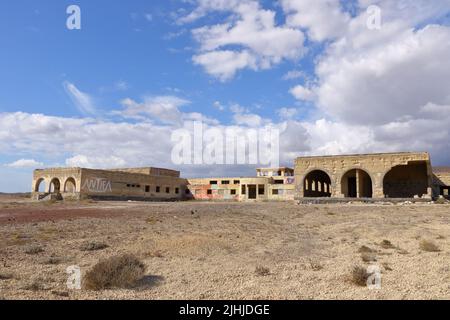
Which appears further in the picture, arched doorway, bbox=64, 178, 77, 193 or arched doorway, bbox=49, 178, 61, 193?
arched doorway, bbox=49, 178, 61, 193

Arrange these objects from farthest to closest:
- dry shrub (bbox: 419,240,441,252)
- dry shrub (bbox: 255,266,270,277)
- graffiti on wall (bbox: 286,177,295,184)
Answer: graffiti on wall (bbox: 286,177,295,184) → dry shrub (bbox: 419,240,441,252) → dry shrub (bbox: 255,266,270,277)

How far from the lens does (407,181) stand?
4369cm

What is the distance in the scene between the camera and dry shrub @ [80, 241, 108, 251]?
1181 centimetres

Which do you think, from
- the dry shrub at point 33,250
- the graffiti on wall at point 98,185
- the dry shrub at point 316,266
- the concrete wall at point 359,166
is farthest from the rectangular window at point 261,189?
the dry shrub at point 316,266

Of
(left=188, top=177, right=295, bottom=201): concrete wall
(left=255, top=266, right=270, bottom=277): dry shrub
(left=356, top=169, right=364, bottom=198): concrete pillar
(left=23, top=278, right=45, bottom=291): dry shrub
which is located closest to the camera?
(left=23, top=278, right=45, bottom=291): dry shrub

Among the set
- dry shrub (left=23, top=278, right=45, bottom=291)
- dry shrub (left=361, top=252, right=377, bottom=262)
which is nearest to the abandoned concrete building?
dry shrub (left=361, top=252, right=377, bottom=262)

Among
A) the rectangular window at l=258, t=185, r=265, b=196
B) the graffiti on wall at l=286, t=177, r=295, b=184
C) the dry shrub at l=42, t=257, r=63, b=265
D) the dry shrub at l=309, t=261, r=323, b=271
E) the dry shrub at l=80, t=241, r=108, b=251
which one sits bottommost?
the dry shrub at l=309, t=261, r=323, b=271

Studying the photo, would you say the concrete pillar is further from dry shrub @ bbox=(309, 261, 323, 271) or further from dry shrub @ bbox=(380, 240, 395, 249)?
dry shrub @ bbox=(309, 261, 323, 271)

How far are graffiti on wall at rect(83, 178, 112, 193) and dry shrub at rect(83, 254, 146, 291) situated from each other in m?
44.0

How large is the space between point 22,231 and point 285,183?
169ft

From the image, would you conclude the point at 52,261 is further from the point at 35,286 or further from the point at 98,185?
the point at 98,185

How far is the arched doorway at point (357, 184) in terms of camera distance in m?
38.8

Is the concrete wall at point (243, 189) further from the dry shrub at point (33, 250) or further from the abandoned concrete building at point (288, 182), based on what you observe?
the dry shrub at point (33, 250)
